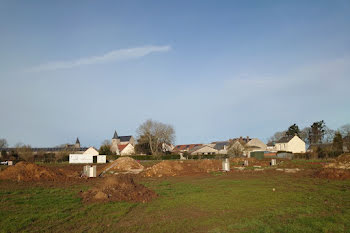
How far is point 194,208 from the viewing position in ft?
36.3

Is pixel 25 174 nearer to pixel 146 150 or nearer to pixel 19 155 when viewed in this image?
pixel 19 155

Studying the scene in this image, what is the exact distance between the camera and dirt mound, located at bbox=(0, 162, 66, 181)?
71.5ft

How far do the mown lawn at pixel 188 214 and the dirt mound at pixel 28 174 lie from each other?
31.5 ft

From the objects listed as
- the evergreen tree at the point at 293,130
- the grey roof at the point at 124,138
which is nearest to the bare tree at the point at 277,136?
the evergreen tree at the point at 293,130

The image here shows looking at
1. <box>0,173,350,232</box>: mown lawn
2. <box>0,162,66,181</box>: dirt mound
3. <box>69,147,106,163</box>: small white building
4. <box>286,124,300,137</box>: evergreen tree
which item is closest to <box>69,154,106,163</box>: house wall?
<box>69,147,106,163</box>: small white building

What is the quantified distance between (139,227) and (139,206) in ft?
11.8

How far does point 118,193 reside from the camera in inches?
524

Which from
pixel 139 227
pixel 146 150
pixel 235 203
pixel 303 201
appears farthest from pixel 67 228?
pixel 146 150

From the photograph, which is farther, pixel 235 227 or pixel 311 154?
pixel 311 154

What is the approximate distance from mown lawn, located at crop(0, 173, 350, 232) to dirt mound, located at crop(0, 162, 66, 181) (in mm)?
9595

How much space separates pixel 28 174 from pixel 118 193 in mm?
12695

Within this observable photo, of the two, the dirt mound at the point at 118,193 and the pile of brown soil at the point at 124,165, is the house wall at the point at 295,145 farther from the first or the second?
the dirt mound at the point at 118,193

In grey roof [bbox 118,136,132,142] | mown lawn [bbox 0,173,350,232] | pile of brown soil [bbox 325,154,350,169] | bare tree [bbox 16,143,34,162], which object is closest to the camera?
mown lawn [bbox 0,173,350,232]

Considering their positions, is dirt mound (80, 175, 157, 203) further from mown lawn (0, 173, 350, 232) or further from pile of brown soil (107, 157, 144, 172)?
pile of brown soil (107, 157, 144, 172)
